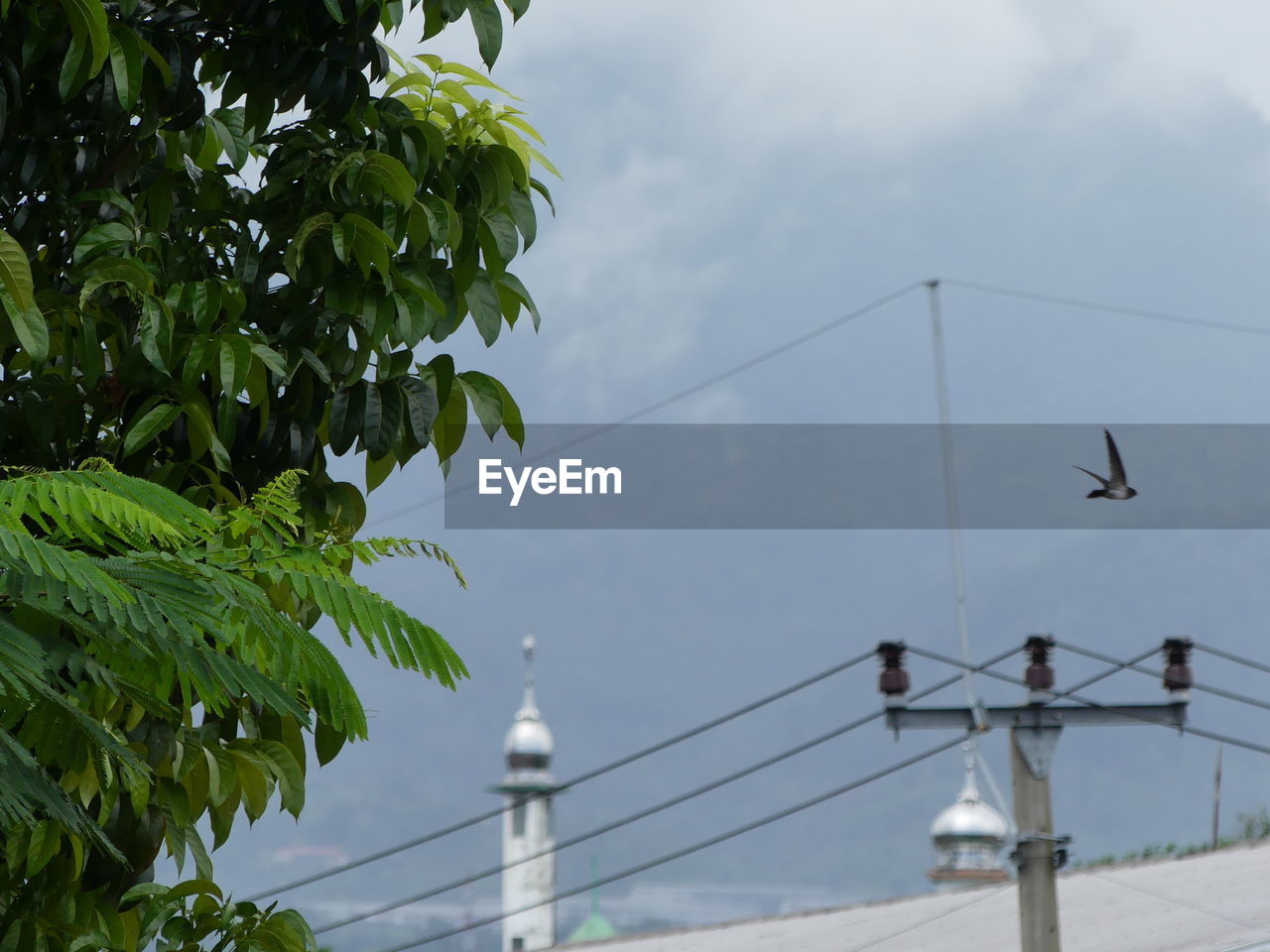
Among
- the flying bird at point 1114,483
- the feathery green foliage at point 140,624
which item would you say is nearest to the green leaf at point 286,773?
the feathery green foliage at point 140,624

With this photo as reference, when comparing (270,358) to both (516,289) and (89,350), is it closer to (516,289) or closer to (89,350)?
(89,350)

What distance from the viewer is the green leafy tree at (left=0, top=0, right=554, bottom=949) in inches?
106

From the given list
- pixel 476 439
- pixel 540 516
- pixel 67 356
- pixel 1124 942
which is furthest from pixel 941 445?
pixel 67 356

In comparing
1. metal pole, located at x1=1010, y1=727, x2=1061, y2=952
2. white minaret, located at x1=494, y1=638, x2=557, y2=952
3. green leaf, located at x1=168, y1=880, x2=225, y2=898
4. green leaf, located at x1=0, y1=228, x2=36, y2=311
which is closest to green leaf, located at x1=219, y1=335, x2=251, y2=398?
green leaf, located at x1=0, y1=228, x2=36, y2=311

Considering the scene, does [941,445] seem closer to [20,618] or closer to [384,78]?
[384,78]

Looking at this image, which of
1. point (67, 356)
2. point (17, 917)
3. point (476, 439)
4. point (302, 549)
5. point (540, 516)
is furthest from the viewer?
point (540, 516)

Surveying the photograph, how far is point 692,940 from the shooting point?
1065 cm

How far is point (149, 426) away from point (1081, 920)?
8286 millimetres

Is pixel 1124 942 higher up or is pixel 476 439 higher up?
pixel 476 439

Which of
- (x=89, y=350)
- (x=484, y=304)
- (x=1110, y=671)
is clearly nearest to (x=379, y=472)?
(x=484, y=304)

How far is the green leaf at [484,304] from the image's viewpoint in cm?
316

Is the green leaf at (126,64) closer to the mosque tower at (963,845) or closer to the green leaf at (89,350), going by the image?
the green leaf at (89,350)

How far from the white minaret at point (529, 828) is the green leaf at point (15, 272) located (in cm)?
4307

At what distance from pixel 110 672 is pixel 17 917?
89 cm
